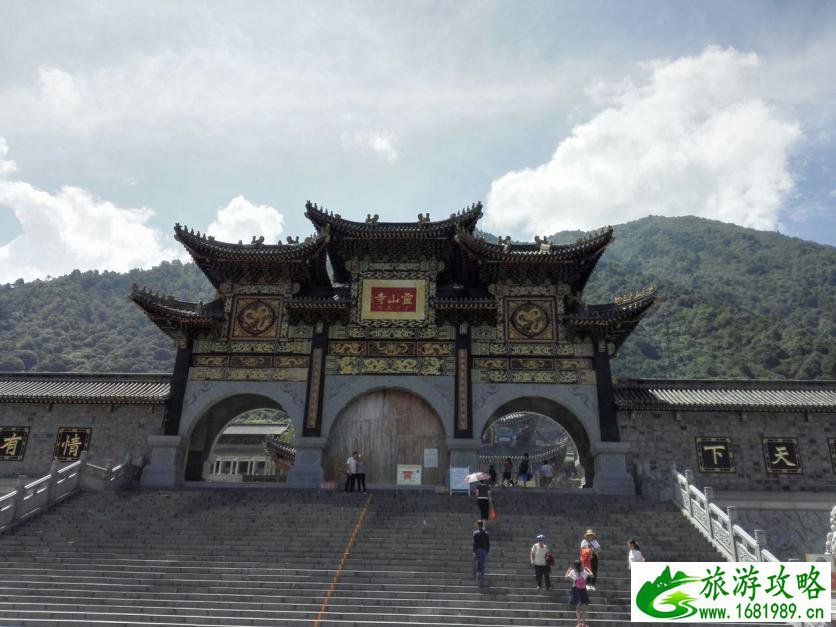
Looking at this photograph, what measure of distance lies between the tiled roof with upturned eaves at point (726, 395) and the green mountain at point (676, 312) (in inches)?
1470

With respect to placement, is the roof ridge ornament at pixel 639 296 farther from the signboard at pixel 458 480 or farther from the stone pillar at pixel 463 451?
the signboard at pixel 458 480

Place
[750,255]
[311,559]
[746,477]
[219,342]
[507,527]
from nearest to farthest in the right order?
[311,559]
[507,527]
[746,477]
[219,342]
[750,255]

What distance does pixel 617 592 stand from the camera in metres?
11.5

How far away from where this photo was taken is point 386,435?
21.2 meters

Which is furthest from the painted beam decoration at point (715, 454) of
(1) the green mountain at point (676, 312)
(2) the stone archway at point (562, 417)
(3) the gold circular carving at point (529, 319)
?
(1) the green mountain at point (676, 312)

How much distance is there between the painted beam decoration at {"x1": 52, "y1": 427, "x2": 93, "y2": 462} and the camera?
21.5 m

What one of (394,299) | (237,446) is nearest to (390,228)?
(394,299)

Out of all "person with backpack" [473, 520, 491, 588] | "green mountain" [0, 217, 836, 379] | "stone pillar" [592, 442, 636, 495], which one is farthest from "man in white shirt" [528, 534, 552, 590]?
"green mountain" [0, 217, 836, 379]

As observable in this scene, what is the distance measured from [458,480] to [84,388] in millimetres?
13747

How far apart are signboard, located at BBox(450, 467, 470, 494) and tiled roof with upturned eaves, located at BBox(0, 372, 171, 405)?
10.0 meters

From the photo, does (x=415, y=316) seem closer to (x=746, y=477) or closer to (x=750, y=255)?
(x=746, y=477)

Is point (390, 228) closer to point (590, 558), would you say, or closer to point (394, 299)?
point (394, 299)

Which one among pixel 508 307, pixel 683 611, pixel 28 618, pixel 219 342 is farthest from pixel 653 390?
pixel 28 618

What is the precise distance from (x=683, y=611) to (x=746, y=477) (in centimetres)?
1244
